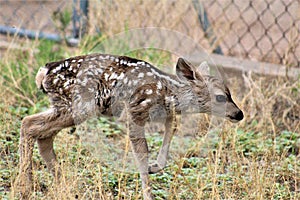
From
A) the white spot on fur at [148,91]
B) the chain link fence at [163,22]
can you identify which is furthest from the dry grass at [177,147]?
the white spot on fur at [148,91]

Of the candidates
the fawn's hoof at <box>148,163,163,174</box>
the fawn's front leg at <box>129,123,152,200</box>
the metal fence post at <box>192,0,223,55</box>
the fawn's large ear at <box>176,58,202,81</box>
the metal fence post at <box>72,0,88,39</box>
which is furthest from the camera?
the metal fence post at <box>72,0,88,39</box>

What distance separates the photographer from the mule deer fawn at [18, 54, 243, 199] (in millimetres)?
5020

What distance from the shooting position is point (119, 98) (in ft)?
16.7

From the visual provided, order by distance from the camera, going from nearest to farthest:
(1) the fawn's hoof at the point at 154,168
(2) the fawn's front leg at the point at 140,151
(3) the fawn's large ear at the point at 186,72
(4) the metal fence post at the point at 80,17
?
(2) the fawn's front leg at the point at 140,151, (3) the fawn's large ear at the point at 186,72, (1) the fawn's hoof at the point at 154,168, (4) the metal fence post at the point at 80,17

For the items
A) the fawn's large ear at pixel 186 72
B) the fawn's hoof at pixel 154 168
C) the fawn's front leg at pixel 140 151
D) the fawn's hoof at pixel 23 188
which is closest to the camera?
the fawn's hoof at pixel 23 188

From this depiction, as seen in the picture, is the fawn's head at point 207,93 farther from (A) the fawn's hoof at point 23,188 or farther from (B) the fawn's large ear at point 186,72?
(A) the fawn's hoof at point 23,188

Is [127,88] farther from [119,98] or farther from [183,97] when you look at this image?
[183,97]

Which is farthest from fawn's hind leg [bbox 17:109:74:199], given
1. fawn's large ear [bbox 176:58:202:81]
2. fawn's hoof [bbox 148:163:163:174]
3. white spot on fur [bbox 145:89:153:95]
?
fawn's large ear [bbox 176:58:202:81]

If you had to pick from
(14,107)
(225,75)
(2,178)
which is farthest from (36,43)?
(2,178)

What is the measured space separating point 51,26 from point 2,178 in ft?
18.0

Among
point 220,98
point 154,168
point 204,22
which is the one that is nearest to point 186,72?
point 220,98

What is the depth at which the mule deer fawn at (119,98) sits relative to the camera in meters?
5.02

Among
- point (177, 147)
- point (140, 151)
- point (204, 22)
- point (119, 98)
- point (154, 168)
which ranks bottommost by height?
point (154, 168)

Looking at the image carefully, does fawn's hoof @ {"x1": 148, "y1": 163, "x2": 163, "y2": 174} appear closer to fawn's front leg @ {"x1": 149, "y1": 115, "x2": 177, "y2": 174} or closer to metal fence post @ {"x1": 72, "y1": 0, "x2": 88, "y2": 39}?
fawn's front leg @ {"x1": 149, "y1": 115, "x2": 177, "y2": 174}
